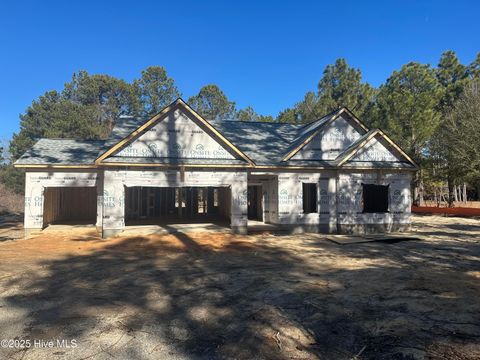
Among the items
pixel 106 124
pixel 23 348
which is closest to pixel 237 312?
pixel 23 348

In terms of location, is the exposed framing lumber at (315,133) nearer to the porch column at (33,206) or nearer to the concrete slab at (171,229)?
the concrete slab at (171,229)

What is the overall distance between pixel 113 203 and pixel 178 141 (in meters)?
4.12

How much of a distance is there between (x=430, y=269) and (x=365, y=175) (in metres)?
8.98

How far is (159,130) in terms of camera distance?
53.6ft

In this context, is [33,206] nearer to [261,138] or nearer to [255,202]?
[261,138]

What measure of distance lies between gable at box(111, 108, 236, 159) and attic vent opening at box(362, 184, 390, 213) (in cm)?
822

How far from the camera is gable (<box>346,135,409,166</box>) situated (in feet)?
59.1

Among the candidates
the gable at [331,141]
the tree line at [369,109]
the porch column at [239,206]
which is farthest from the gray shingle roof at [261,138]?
the tree line at [369,109]

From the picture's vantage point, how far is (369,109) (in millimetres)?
38656

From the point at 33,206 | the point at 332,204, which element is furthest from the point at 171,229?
the point at 332,204

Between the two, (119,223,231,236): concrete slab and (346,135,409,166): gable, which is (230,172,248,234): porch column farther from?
(346,135,409,166): gable

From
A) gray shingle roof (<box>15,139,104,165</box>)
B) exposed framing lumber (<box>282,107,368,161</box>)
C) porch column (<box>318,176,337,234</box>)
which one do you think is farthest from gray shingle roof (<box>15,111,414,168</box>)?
porch column (<box>318,176,337,234</box>)

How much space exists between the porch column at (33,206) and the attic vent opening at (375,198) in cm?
1657

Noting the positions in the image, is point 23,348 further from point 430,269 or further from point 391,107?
point 391,107
